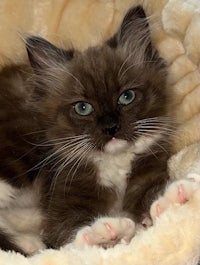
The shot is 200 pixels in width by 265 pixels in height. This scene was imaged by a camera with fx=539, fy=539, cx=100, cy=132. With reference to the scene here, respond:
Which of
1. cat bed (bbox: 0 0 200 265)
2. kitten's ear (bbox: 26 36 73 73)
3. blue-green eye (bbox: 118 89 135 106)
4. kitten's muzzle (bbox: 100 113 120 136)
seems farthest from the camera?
kitten's ear (bbox: 26 36 73 73)

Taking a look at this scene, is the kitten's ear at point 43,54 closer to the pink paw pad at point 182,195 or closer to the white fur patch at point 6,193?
the white fur patch at point 6,193

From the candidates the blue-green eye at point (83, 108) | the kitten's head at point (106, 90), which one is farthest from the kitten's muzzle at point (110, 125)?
the blue-green eye at point (83, 108)

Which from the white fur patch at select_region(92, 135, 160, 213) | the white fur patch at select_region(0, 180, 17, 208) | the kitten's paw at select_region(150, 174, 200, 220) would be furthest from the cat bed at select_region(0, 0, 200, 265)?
the white fur patch at select_region(0, 180, 17, 208)

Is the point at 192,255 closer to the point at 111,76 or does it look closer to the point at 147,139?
the point at 147,139

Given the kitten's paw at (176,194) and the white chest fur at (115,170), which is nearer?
the kitten's paw at (176,194)

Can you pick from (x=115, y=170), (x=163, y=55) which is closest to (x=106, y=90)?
(x=115, y=170)

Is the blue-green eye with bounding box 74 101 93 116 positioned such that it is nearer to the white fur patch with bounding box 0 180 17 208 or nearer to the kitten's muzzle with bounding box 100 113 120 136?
the kitten's muzzle with bounding box 100 113 120 136
